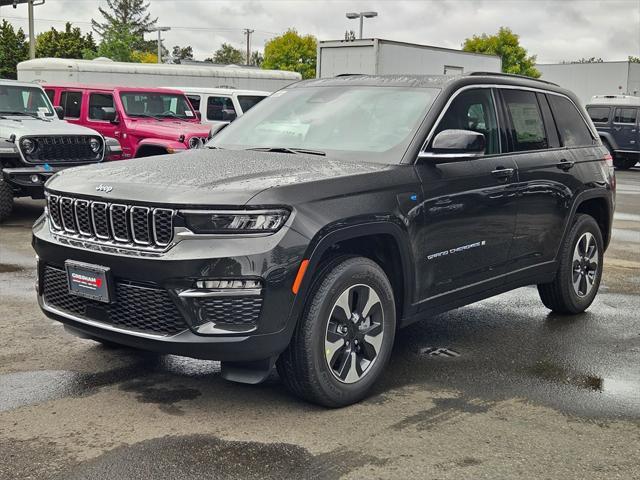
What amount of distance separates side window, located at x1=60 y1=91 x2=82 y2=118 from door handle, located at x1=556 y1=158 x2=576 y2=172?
1058cm

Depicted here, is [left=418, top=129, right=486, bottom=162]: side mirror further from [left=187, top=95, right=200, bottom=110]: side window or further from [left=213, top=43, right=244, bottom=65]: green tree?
[left=213, top=43, right=244, bottom=65]: green tree

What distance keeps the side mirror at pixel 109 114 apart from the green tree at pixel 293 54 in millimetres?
54221

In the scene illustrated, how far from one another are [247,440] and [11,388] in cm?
153

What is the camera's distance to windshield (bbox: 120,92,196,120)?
14.4 m

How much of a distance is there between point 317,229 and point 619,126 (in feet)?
79.9

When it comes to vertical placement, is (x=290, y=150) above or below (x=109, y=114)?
below

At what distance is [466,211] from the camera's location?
5.12 m

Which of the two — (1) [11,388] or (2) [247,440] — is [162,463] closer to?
(2) [247,440]

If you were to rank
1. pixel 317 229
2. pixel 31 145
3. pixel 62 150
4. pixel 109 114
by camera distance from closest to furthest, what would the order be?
pixel 317 229 → pixel 31 145 → pixel 62 150 → pixel 109 114

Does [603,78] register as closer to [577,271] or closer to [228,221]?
[577,271]

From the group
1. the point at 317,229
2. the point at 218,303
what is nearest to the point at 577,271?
the point at 317,229

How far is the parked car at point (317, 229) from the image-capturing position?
396 cm

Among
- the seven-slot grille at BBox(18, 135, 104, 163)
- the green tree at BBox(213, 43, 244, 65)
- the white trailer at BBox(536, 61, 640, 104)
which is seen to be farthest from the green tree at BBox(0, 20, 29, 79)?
the green tree at BBox(213, 43, 244, 65)

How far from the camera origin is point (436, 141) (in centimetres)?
488
